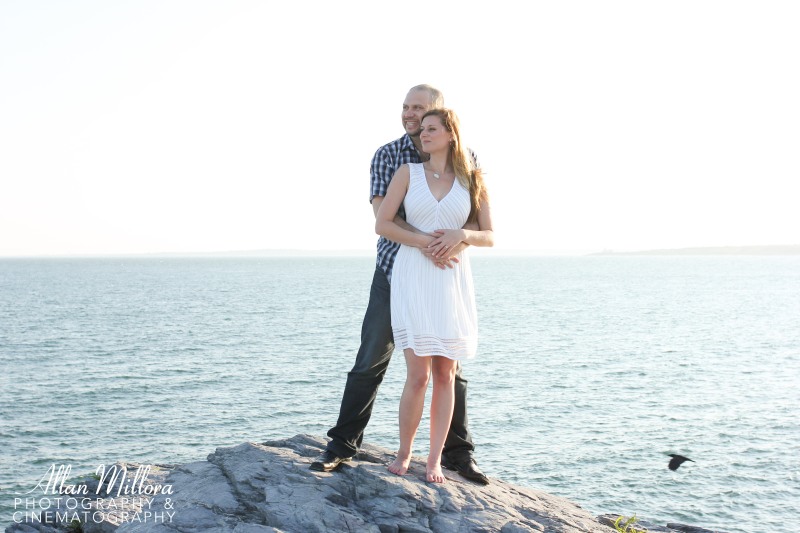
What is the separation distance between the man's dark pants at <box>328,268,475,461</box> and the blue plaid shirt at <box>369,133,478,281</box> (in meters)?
0.14

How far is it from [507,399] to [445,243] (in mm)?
24418

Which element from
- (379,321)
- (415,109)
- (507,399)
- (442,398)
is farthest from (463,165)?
(507,399)

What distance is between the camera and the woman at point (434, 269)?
5.76 metres

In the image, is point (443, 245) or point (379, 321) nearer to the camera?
point (443, 245)

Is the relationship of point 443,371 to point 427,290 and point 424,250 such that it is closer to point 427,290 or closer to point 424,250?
point 427,290

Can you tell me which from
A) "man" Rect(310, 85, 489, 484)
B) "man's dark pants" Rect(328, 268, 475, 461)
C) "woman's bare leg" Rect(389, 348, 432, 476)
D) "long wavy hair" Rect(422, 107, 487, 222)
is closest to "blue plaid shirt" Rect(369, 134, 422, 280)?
"man" Rect(310, 85, 489, 484)

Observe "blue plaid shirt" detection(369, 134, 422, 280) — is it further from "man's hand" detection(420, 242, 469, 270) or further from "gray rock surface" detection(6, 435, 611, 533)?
"gray rock surface" detection(6, 435, 611, 533)

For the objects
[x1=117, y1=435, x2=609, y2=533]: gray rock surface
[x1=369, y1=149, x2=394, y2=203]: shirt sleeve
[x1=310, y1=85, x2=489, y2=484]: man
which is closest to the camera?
[x1=117, y1=435, x2=609, y2=533]: gray rock surface

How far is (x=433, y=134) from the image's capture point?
5.63 m

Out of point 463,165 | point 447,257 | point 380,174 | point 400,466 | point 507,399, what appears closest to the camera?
point 447,257

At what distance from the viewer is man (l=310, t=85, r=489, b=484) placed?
5.86 meters

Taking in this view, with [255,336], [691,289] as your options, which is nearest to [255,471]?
[255,336]

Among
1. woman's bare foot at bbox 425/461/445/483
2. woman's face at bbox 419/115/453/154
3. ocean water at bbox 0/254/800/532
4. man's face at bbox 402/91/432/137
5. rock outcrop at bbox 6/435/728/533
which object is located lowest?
ocean water at bbox 0/254/800/532

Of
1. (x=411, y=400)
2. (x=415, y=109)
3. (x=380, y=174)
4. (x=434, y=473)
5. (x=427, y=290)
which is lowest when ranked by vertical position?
(x=434, y=473)
